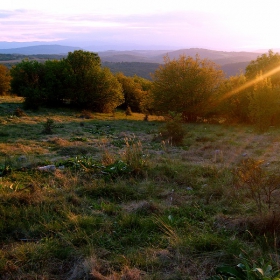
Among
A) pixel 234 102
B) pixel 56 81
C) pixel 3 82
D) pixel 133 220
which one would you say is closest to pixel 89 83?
pixel 56 81

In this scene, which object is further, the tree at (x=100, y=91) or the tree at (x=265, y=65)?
the tree at (x=100, y=91)

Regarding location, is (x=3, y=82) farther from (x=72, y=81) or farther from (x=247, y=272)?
(x=247, y=272)

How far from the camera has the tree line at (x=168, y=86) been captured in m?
23.8

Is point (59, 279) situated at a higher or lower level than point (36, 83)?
lower

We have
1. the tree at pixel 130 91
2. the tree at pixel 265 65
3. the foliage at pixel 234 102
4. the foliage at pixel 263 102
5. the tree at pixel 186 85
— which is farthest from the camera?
the tree at pixel 130 91

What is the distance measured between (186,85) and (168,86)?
177 cm

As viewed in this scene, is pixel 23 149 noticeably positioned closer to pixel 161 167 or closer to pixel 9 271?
pixel 161 167

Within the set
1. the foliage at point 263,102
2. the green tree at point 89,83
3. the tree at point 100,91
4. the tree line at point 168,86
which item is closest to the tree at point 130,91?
the tree line at point 168,86

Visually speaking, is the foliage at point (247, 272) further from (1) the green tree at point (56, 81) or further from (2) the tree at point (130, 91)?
(2) the tree at point (130, 91)

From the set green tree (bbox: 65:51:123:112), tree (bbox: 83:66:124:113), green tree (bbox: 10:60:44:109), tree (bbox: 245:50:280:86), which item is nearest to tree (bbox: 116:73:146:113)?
tree (bbox: 83:66:124:113)

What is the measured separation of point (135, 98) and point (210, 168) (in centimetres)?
3255

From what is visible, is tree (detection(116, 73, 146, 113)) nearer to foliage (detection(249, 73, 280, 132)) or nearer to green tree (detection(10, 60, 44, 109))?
green tree (detection(10, 60, 44, 109))

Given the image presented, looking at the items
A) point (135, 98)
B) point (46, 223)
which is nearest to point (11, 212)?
point (46, 223)

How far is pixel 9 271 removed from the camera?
2980 millimetres
